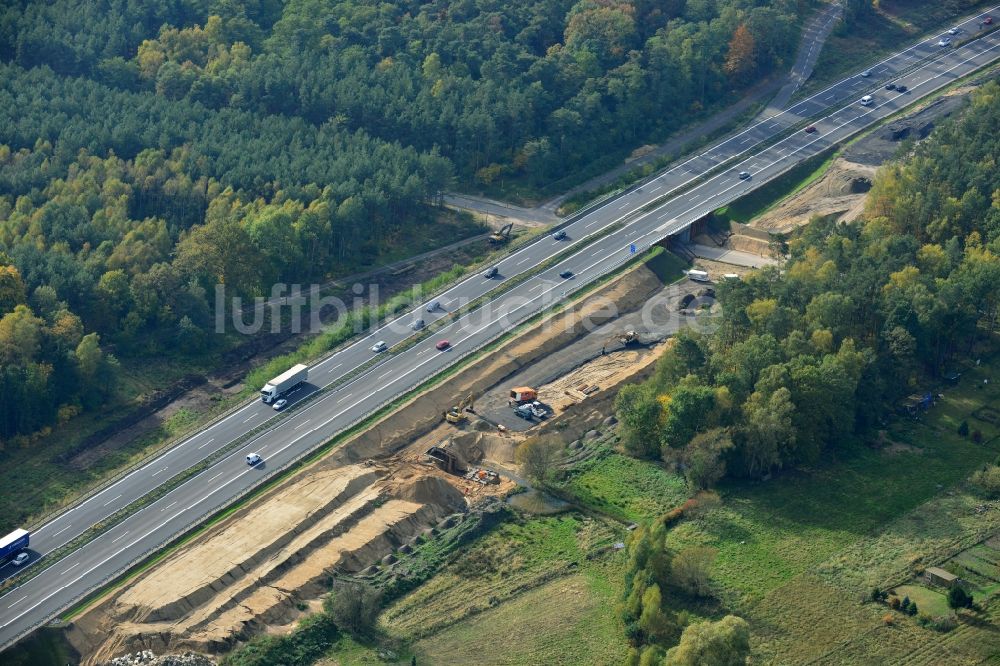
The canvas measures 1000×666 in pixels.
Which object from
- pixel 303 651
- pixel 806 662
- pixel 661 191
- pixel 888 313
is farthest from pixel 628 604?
pixel 661 191

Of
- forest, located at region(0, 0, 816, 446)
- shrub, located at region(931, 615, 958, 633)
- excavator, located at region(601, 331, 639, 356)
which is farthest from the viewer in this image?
forest, located at region(0, 0, 816, 446)

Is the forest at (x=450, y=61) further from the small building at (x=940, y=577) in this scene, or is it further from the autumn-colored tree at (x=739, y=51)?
the small building at (x=940, y=577)

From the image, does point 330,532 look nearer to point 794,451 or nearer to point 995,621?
point 794,451

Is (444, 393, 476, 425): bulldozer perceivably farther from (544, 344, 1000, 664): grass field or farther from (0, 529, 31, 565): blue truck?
(0, 529, 31, 565): blue truck

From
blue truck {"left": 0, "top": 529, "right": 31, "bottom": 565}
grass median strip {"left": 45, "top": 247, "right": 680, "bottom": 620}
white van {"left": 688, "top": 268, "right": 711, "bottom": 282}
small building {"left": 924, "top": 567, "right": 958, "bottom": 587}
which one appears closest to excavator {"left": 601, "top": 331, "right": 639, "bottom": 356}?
grass median strip {"left": 45, "top": 247, "right": 680, "bottom": 620}

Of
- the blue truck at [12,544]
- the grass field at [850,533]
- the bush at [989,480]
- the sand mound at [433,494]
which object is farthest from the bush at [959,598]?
the blue truck at [12,544]

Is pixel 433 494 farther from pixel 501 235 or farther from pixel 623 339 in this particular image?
pixel 501 235
